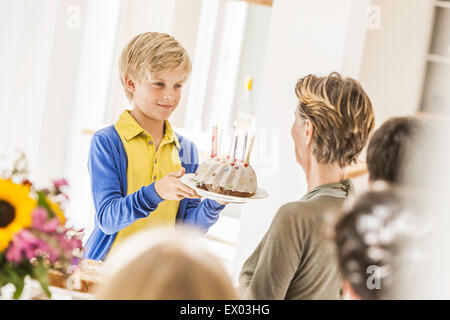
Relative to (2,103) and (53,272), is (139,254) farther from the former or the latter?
(2,103)

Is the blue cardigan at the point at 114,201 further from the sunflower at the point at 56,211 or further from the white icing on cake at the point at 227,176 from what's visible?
the sunflower at the point at 56,211

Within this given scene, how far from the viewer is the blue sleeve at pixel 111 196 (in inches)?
46.6

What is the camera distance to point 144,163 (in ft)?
4.44

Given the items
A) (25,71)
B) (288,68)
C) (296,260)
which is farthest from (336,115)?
(25,71)

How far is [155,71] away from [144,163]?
0.75 feet

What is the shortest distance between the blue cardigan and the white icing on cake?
106 millimetres

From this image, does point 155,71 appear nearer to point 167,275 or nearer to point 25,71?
point 167,275

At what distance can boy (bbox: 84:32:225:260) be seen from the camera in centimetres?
126

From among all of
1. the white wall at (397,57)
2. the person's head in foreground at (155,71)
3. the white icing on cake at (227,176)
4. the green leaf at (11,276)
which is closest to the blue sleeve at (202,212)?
the white icing on cake at (227,176)

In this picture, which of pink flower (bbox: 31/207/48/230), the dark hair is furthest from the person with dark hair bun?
pink flower (bbox: 31/207/48/230)

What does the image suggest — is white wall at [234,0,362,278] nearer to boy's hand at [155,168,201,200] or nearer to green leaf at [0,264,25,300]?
boy's hand at [155,168,201,200]
